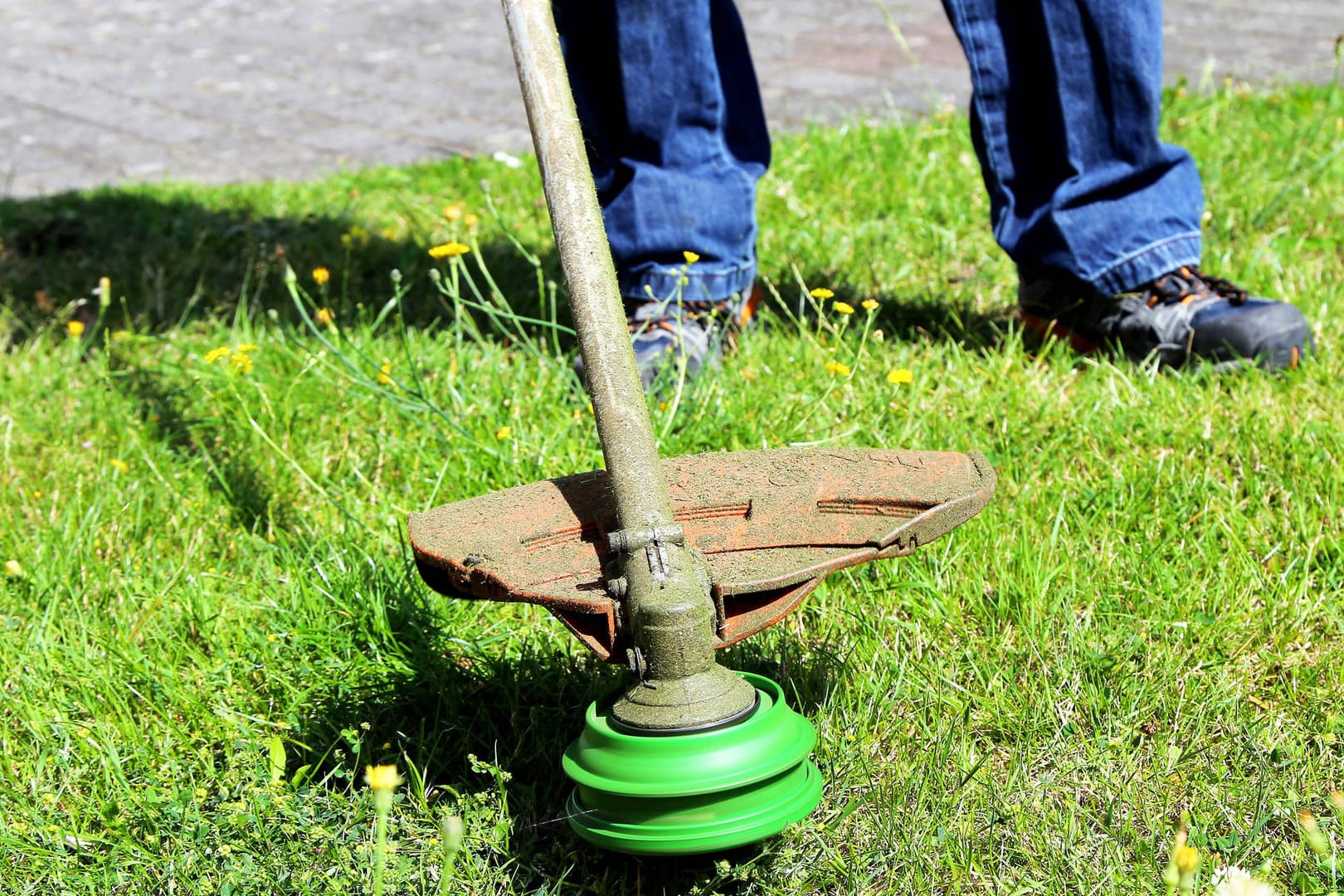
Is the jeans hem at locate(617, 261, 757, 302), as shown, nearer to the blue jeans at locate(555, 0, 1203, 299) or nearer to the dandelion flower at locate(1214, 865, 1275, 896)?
the blue jeans at locate(555, 0, 1203, 299)

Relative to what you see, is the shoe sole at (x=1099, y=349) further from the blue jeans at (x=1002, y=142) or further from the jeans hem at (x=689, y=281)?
the jeans hem at (x=689, y=281)

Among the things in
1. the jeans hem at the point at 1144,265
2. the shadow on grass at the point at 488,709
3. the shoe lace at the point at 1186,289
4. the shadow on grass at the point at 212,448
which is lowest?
the shadow on grass at the point at 488,709

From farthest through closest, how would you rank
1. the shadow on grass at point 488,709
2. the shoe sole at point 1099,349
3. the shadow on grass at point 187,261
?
the shadow on grass at point 187,261 < the shoe sole at point 1099,349 < the shadow on grass at point 488,709

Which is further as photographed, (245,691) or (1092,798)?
(245,691)

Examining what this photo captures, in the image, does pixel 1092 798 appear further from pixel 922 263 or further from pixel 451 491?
pixel 922 263

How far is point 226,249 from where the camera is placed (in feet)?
11.6


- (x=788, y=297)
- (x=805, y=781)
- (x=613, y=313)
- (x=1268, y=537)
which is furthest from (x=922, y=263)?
(x=805, y=781)

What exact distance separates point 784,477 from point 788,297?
1473mm

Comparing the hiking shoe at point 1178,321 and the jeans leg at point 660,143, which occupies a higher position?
the jeans leg at point 660,143

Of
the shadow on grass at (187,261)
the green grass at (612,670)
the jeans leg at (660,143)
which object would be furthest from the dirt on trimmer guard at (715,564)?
the shadow on grass at (187,261)

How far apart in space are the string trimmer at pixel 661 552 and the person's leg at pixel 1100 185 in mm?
1092

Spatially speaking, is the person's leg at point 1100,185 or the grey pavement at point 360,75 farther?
the grey pavement at point 360,75

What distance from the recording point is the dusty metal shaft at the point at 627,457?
125 centimetres

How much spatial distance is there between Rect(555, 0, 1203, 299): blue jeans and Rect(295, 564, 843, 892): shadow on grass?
92 centimetres
